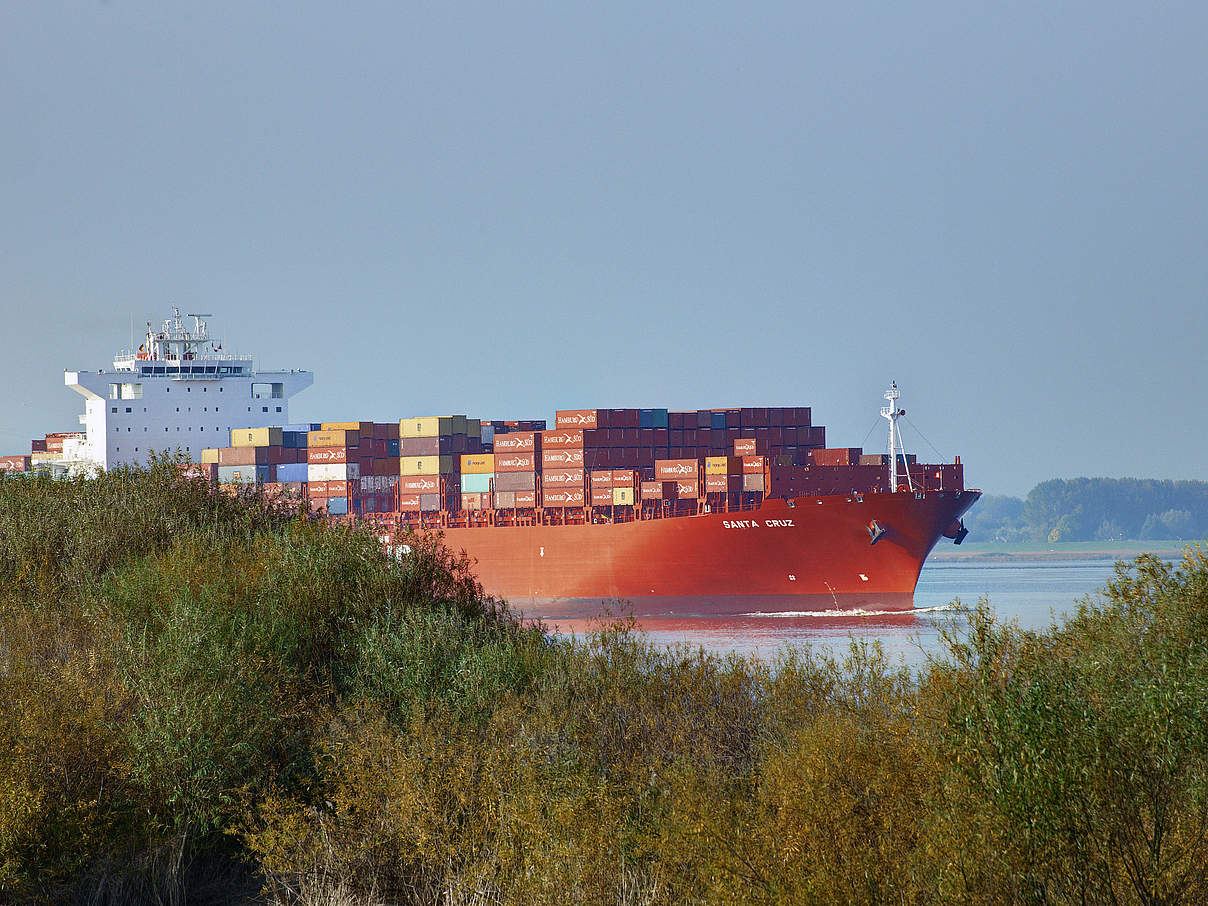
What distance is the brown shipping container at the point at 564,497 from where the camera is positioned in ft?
145

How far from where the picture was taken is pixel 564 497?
44.1m

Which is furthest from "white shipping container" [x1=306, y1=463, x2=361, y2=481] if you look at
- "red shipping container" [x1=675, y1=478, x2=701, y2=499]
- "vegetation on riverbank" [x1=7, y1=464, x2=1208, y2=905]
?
"vegetation on riverbank" [x1=7, y1=464, x2=1208, y2=905]

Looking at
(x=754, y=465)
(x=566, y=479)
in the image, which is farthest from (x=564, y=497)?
(x=754, y=465)

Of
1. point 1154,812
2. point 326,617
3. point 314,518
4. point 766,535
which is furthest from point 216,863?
point 766,535

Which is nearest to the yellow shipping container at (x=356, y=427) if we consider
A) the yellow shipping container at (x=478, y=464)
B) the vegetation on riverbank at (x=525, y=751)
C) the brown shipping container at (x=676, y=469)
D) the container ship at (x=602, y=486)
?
the container ship at (x=602, y=486)

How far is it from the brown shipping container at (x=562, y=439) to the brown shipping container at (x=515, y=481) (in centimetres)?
128

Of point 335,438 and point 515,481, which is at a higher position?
point 335,438

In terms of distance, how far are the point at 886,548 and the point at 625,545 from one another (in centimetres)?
903

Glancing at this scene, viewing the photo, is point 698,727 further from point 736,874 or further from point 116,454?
point 116,454

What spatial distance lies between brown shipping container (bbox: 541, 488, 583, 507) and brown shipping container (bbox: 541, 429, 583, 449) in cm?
166

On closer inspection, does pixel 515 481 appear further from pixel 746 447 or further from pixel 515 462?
pixel 746 447

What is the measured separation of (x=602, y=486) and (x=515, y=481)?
3.48 metres

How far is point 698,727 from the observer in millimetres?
12508

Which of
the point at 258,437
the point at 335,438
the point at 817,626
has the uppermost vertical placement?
the point at 258,437
